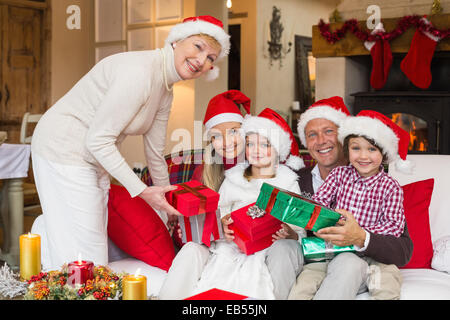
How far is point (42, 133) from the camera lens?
188cm

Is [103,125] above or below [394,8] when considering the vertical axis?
below

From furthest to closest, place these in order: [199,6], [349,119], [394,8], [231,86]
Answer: [231,86], [199,6], [394,8], [349,119]

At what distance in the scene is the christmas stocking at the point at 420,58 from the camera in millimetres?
4141

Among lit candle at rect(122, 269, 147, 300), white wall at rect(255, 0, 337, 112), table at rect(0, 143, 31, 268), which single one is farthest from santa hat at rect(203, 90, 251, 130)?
white wall at rect(255, 0, 337, 112)

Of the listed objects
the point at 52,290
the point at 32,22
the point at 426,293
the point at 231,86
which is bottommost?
the point at 426,293

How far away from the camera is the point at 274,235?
1.95 meters

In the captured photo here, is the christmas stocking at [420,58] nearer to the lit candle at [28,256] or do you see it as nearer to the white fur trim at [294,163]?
the white fur trim at [294,163]

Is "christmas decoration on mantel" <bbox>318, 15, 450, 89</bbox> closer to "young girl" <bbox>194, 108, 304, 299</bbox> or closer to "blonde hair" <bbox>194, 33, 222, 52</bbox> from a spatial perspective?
"young girl" <bbox>194, 108, 304, 299</bbox>

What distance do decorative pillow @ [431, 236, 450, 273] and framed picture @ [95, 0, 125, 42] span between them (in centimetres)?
459

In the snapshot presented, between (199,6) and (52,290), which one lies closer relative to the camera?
(52,290)

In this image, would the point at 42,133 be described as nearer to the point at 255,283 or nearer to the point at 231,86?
the point at 255,283

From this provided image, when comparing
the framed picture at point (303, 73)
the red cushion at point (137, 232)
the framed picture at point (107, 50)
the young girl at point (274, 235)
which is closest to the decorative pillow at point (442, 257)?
the young girl at point (274, 235)

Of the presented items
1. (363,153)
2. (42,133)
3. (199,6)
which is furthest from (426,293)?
(199,6)

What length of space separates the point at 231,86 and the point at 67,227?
5439mm
